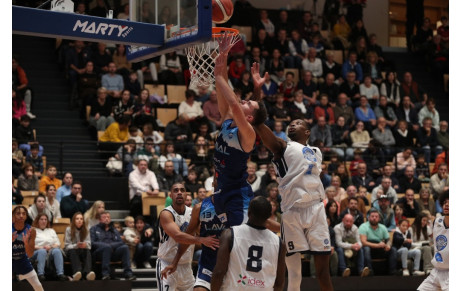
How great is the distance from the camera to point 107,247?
13.2 meters

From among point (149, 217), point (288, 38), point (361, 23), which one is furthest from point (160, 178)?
point (361, 23)

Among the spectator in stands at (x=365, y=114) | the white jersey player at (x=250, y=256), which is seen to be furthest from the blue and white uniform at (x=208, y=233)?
the spectator in stands at (x=365, y=114)

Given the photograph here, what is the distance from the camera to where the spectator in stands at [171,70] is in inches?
728

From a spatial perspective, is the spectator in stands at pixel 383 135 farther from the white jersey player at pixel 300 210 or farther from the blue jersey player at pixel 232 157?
the blue jersey player at pixel 232 157

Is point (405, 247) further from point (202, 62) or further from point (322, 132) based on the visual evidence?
point (202, 62)

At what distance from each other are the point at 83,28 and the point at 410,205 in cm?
1054

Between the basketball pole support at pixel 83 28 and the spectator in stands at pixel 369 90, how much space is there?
12964 mm

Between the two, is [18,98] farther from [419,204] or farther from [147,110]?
[419,204]

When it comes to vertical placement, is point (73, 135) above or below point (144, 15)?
below

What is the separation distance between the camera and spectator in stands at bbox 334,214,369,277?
14344 mm

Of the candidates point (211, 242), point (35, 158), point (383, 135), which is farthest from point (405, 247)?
point (211, 242)

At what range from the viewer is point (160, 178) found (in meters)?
15.3

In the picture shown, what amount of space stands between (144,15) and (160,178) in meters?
7.55

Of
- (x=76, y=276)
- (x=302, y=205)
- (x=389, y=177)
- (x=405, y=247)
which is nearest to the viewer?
(x=302, y=205)
